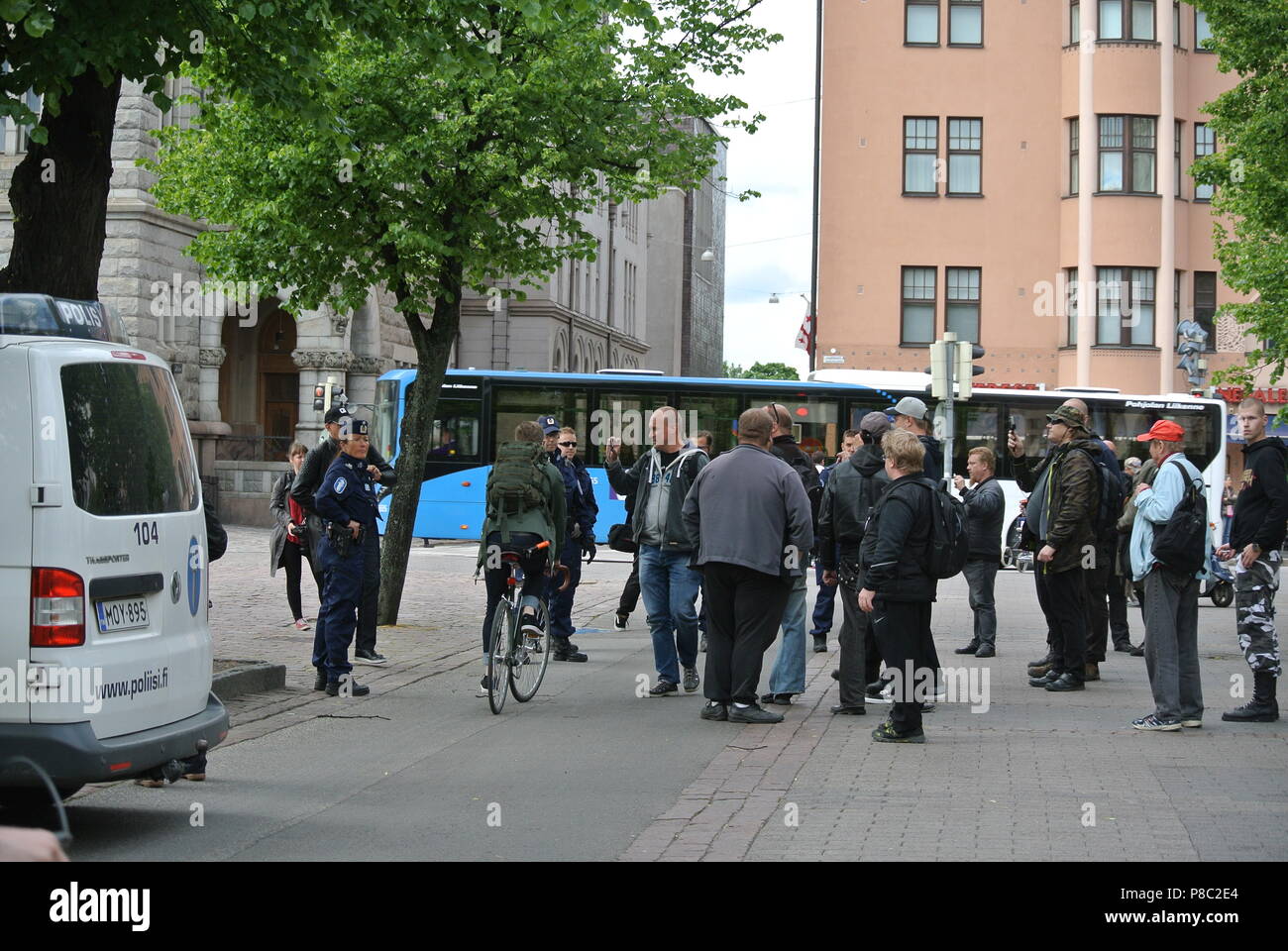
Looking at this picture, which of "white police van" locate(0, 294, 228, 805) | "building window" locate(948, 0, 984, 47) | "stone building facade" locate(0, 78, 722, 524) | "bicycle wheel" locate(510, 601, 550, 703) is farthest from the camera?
"building window" locate(948, 0, 984, 47)

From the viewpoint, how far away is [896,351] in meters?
Result: 37.2

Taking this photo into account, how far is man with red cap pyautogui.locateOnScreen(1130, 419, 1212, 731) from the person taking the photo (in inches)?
383

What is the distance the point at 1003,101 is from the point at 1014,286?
420 cm

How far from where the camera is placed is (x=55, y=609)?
6.23 m

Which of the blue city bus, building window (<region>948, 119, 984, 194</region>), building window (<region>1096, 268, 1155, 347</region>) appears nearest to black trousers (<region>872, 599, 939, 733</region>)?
the blue city bus

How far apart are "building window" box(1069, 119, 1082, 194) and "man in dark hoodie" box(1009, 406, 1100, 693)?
87.5ft

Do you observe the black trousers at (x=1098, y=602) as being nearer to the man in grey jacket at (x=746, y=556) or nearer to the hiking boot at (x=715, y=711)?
the man in grey jacket at (x=746, y=556)

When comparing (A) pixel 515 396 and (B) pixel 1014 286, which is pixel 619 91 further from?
(B) pixel 1014 286

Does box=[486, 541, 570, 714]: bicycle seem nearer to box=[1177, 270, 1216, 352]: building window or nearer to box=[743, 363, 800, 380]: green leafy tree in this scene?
box=[1177, 270, 1216, 352]: building window

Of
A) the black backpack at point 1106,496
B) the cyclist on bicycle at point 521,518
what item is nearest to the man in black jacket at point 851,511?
the black backpack at point 1106,496

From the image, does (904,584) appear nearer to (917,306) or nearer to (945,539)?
(945,539)

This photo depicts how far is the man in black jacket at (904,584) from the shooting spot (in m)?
9.27

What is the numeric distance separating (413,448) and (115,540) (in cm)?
975
